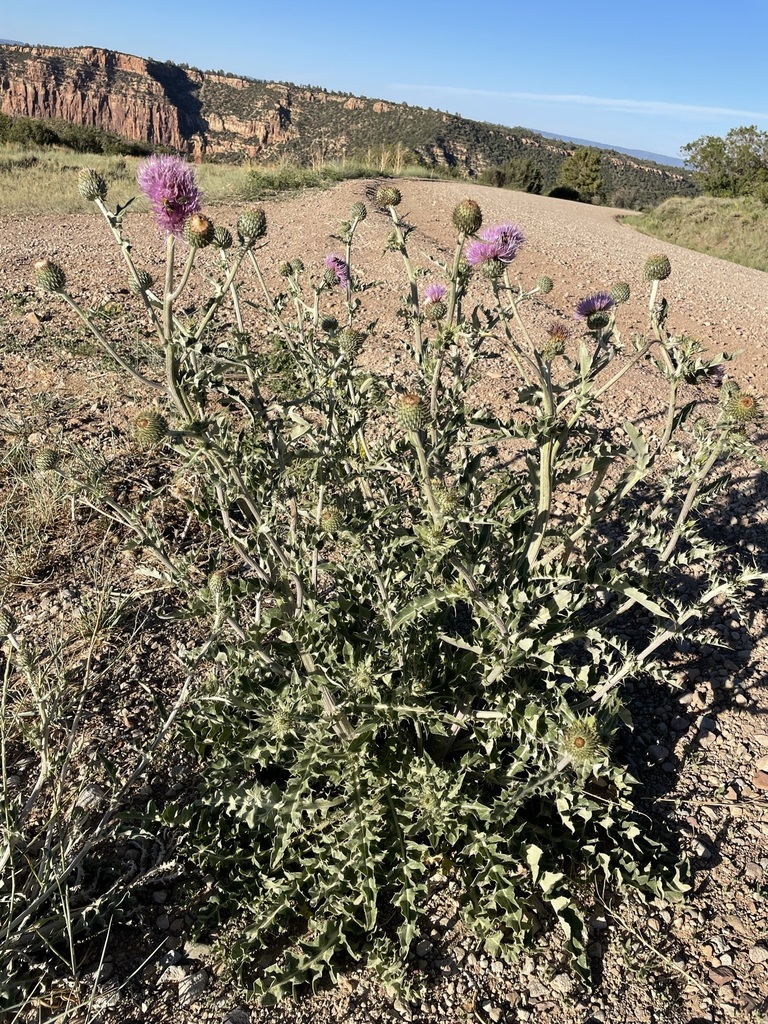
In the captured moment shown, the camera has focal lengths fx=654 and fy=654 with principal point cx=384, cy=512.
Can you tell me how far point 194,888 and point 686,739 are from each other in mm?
2545

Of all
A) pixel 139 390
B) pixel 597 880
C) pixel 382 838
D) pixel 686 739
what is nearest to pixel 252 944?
pixel 382 838

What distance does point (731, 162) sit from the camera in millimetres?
29938

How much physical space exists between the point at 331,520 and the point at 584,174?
39.2 meters

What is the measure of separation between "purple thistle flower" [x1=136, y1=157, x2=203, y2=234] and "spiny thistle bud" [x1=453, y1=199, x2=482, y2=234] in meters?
1.14

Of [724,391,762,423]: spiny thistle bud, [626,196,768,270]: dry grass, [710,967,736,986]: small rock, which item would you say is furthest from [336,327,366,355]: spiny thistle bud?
[626,196,768,270]: dry grass

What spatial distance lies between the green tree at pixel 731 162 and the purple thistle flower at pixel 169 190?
33.1m

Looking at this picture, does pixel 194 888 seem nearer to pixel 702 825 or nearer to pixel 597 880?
pixel 597 880

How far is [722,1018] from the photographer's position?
2406 millimetres

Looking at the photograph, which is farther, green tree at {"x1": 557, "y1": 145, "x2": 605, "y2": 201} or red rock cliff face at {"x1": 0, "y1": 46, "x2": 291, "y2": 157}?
red rock cliff face at {"x1": 0, "y1": 46, "x2": 291, "y2": 157}

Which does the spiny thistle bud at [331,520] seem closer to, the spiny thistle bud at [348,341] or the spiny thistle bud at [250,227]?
the spiny thistle bud at [348,341]

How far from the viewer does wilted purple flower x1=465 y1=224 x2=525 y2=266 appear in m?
3.14

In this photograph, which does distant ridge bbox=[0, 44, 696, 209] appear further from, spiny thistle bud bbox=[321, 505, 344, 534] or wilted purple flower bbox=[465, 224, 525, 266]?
spiny thistle bud bbox=[321, 505, 344, 534]

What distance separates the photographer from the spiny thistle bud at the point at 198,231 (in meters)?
2.20

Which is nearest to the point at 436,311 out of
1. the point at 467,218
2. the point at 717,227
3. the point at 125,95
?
the point at 467,218
